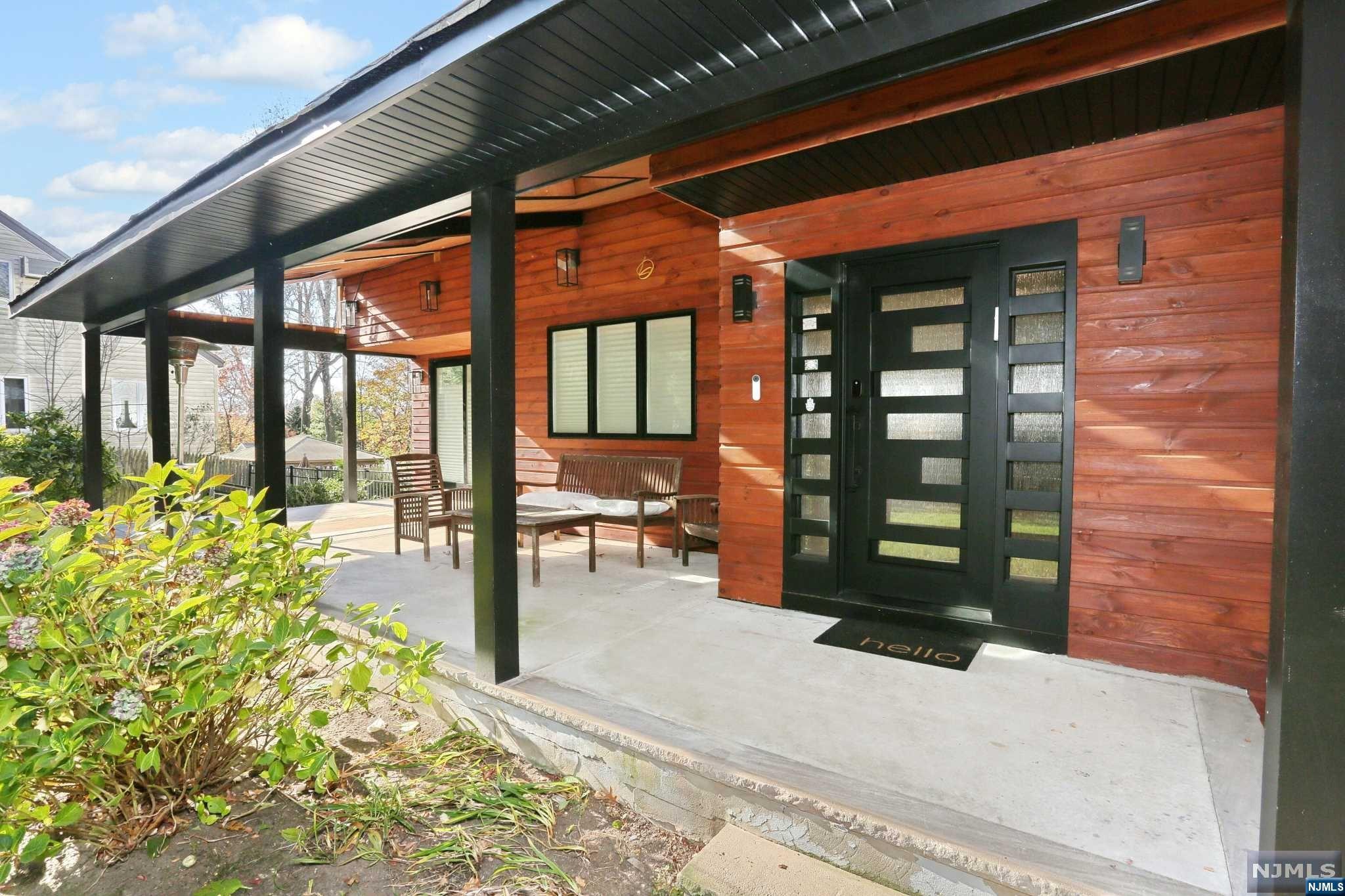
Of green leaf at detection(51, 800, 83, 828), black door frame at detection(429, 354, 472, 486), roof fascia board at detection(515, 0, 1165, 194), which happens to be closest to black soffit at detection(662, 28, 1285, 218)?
roof fascia board at detection(515, 0, 1165, 194)

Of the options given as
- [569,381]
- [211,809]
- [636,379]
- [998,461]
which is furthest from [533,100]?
[569,381]

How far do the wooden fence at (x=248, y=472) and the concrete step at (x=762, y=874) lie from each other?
32.3 ft

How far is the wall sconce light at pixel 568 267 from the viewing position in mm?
6586

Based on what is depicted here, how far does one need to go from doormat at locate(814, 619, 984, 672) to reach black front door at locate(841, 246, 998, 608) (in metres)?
0.20

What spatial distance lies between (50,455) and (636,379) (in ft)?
22.5

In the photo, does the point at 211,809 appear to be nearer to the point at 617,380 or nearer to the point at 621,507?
the point at 621,507

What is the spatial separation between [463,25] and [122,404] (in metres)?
15.3

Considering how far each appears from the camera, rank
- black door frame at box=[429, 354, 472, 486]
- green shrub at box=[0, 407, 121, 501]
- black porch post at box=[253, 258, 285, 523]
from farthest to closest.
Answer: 1. black door frame at box=[429, 354, 472, 486]
2. green shrub at box=[0, 407, 121, 501]
3. black porch post at box=[253, 258, 285, 523]

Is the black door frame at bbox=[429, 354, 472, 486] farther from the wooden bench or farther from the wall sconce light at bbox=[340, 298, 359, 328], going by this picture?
the wooden bench

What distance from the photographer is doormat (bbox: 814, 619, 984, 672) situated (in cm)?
312

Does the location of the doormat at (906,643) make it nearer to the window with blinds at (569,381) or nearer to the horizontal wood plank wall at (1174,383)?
the horizontal wood plank wall at (1174,383)

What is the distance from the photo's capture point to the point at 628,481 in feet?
20.2

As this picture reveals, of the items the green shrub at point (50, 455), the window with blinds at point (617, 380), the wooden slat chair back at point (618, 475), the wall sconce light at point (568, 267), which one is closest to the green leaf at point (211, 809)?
the wooden slat chair back at point (618, 475)

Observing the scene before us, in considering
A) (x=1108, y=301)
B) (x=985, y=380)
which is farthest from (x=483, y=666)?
(x=1108, y=301)
